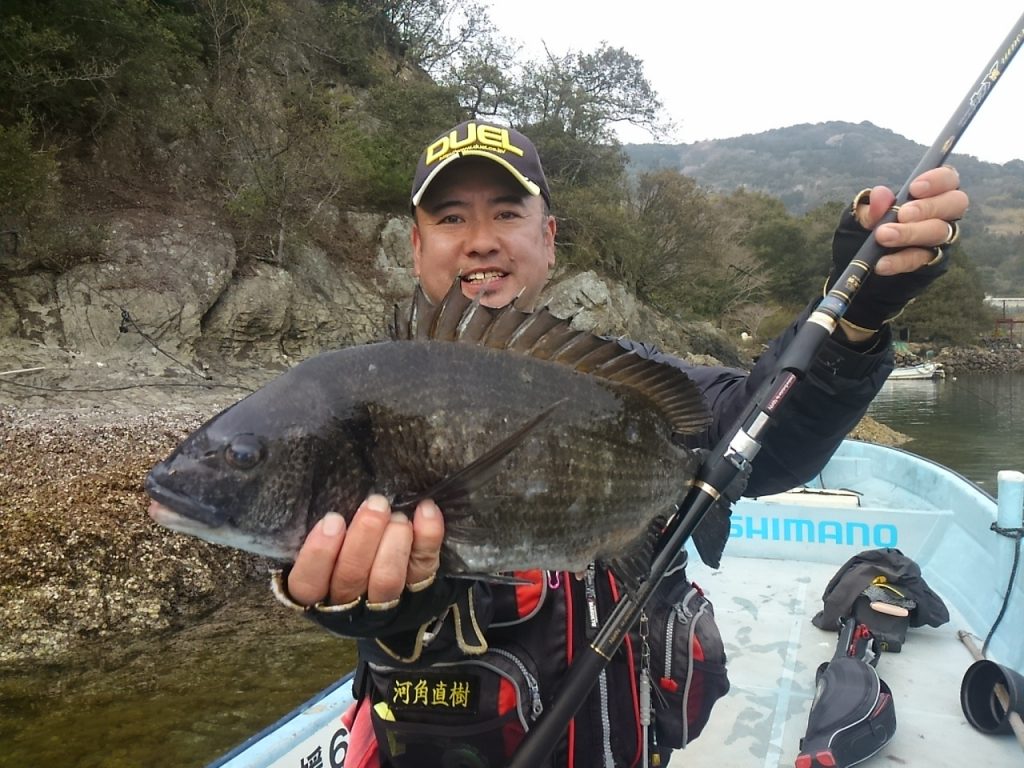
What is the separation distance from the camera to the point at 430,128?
26.5m

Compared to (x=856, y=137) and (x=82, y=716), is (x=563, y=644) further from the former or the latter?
(x=856, y=137)

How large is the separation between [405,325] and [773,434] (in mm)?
1372

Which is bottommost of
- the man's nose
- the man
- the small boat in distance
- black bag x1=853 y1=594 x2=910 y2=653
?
the small boat in distance

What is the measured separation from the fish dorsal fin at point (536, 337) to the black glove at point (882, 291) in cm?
59

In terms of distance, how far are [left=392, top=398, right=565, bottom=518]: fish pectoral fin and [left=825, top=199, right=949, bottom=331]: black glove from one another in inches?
46.6

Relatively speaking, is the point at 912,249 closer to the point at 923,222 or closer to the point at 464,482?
the point at 923,222

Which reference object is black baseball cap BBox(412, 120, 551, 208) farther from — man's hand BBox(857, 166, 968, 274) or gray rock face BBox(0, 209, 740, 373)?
gray rock face BBox(0, 209, 740, 373)

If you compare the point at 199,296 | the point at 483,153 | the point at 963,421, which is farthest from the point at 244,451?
the point at 963,421

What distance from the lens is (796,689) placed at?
164 inches

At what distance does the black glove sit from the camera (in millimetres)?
1964

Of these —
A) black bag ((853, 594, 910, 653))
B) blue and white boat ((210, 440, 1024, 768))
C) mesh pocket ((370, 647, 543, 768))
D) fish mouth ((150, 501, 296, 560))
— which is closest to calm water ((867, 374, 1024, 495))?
blue and white boat ((210, 440, 1024, 768))

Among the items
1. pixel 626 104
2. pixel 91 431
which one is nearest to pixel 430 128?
pixel 626 104

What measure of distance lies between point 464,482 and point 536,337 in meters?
0.51

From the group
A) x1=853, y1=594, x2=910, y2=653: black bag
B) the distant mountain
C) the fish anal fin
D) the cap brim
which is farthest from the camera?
the distant mountain
